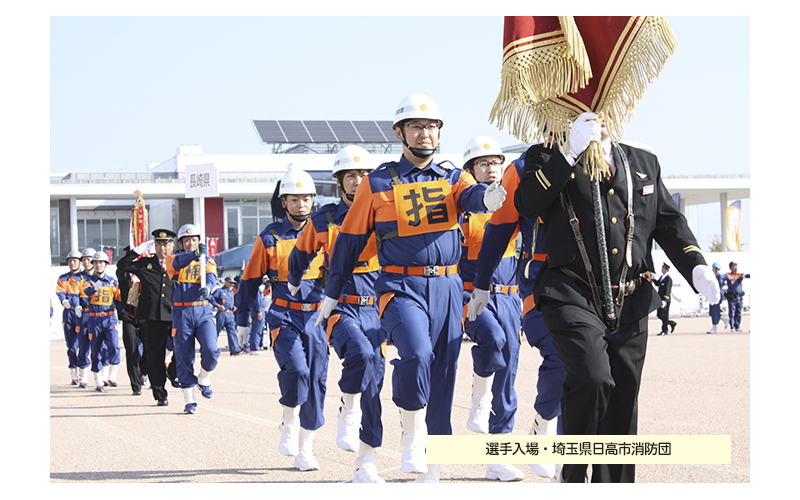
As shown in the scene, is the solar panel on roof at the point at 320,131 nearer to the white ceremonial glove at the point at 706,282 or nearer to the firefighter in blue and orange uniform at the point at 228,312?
the firefighter in blue and orange uniform at the point at 228,312

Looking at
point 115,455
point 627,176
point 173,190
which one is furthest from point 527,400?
point 173,190

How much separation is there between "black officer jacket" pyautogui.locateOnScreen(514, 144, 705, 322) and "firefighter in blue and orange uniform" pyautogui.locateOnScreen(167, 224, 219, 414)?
24.2 ft

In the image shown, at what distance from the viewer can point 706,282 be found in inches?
179

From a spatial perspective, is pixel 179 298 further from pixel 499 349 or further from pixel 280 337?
pixel 499 349

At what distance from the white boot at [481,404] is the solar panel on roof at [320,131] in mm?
15699

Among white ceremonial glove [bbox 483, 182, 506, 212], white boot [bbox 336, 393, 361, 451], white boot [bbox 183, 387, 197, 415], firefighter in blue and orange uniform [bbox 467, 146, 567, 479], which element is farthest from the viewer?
white boot [bbox 183, 387, 197, 415]

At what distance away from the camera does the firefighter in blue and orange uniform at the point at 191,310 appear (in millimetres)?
11289

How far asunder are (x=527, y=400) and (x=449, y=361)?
5.30 m

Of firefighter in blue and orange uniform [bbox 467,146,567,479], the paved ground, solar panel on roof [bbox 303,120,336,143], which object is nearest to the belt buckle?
firefighter in blue and orange uniform [bbox 467,146,567,479]

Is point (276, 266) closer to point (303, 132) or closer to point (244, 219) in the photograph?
point (303, 132)

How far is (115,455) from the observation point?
7891mm

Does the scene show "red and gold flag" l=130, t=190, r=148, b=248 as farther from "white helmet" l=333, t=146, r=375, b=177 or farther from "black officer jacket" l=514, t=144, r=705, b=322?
"black officer jacket" l=514, t=144, r=705, b=322

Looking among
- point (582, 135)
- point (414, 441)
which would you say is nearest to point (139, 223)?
point (414, 441)

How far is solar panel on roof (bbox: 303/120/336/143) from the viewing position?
23.4 metres
